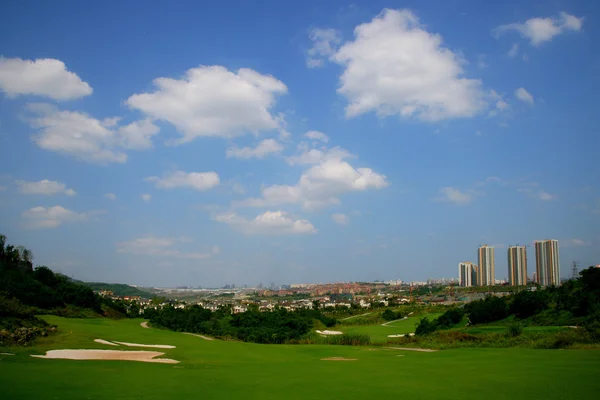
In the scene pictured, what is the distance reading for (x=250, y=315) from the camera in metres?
61.3

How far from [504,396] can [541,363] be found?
26.0ft

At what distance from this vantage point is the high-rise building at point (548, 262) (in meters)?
135

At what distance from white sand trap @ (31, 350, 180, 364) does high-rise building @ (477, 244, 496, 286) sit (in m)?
185

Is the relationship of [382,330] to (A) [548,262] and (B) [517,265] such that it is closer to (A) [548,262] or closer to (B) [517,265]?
(A) [548,262]

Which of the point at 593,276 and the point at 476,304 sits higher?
the point at 593,276

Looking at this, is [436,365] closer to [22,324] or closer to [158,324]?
[22,324]

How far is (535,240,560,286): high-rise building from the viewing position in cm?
13475

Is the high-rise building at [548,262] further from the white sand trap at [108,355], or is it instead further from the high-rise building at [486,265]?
the white sand trap at [108,355]

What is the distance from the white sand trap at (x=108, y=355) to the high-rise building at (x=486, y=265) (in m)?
185

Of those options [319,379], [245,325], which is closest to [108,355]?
[319,379]

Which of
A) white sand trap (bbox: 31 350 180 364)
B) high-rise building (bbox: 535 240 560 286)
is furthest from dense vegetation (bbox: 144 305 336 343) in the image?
high-rise building (bbox: 535 240 560 286)

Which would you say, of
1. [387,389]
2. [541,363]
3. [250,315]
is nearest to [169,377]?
[387,389]

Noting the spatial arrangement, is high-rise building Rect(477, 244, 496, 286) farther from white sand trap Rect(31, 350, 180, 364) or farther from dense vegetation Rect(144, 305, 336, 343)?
white sand trap Rect(31, 350, 180, 364)

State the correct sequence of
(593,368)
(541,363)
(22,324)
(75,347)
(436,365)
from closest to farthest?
(593,368) → (541,363) → (436,365) → (75,347) → (22,324)
